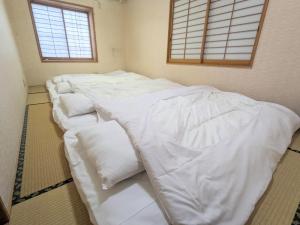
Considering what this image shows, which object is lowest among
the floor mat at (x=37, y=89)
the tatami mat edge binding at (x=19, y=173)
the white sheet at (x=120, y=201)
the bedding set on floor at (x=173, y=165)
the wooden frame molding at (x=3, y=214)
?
the tatami mat edge binding at (x=19, y=173)

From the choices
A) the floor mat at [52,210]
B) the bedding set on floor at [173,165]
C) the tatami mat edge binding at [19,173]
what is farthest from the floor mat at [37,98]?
the floor mat at [52,210]

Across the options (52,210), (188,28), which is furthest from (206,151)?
(188,28)

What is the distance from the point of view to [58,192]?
90cm

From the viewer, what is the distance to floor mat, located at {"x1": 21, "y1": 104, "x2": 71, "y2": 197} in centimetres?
98

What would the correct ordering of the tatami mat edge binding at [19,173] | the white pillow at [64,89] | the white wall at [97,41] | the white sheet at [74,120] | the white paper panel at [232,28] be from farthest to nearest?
1. the white wall at [97,41]
2. the white pillow at [64,89]
3. the white paper panel at [232,28]
4. the white sheet at [74,120]
5. the tatami mat edge binding at [19,173]

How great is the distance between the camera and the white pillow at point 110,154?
0.68 m

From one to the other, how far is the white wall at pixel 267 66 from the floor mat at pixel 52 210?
2.18 metres

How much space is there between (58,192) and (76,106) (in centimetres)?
81

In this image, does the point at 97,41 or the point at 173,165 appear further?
the point at 97,41

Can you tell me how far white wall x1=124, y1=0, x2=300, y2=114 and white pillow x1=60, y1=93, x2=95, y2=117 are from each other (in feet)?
5.92

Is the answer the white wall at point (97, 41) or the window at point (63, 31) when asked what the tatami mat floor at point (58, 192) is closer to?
the white wall at point (97, 41)

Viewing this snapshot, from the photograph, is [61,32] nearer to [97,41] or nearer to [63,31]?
[63,31]

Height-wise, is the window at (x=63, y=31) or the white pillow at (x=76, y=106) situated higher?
the window at (x=63, y=31)

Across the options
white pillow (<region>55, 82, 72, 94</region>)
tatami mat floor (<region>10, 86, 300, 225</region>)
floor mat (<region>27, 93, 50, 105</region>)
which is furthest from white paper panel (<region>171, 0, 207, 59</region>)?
floor mat (<region>27, 93, 50, 105</region>)
